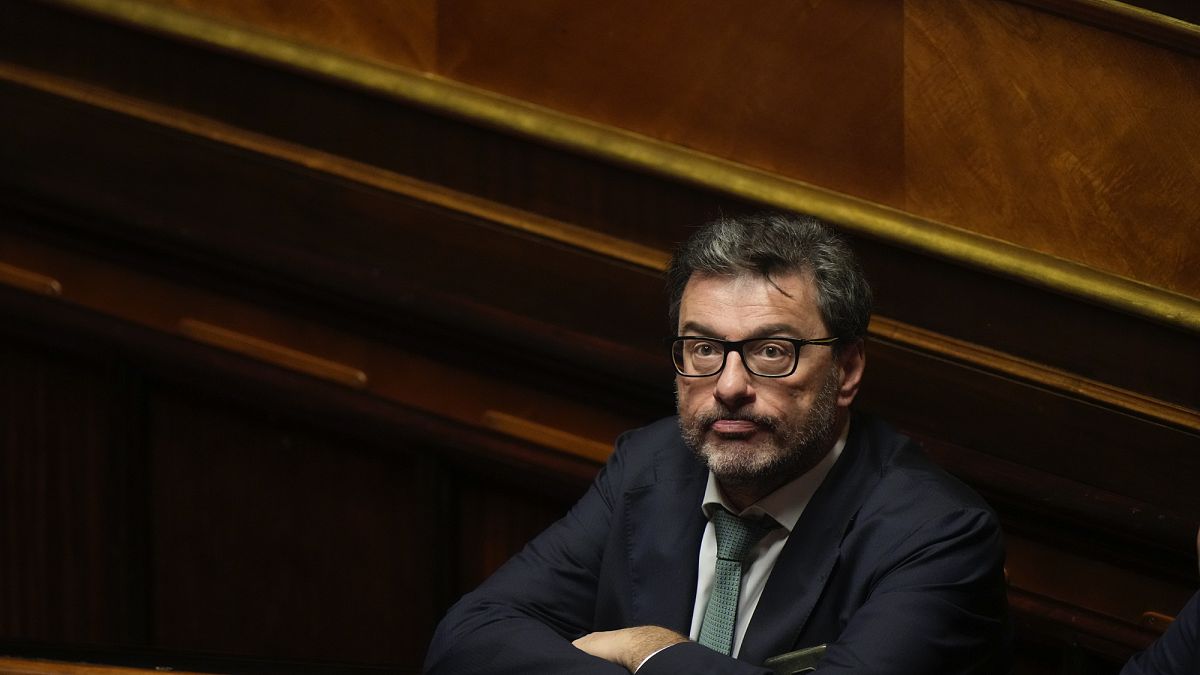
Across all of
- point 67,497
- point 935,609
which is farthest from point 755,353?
point 67,497

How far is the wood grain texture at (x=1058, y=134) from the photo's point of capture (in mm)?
2043

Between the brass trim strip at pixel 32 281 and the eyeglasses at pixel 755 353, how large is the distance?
1328mm

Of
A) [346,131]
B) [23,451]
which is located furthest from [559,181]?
[23,451]

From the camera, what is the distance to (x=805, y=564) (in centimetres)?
189

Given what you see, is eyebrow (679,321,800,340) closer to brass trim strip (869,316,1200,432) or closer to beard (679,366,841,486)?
beard (679,366,841,486)

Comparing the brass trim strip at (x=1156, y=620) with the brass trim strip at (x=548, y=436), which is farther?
the brass trim strip at (x=548, y=436)

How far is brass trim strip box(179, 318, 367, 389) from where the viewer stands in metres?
2.61

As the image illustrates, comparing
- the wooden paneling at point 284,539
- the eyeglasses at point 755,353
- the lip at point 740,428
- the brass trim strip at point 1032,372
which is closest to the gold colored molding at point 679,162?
the brass trim strip at point 1032,372

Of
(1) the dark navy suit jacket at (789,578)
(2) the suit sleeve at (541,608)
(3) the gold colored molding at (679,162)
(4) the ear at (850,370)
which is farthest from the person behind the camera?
(3) the gold colored molding at (679,162)

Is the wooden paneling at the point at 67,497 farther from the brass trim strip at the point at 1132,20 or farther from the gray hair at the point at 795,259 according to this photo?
the brass trim strip at the point at 1132,20

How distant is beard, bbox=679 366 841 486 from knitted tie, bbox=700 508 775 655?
2.4 inches

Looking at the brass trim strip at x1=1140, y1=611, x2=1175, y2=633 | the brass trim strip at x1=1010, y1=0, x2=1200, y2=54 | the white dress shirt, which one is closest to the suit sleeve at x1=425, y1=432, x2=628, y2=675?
the white dress shirt

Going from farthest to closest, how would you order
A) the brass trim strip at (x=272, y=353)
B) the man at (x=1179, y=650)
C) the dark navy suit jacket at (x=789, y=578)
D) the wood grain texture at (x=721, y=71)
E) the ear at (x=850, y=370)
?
1. the brass trim strip at (x=272, y=353)
2. the wood grain texture at (x=721, y=71)
3. the ear at (x=850, y=370)
4. the dark navy suit jacket at (x=789, y=578)
5. the man at (x=1179, y=650)

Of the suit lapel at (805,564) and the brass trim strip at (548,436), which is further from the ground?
the brass trim strip at (548,436)
